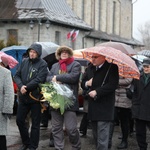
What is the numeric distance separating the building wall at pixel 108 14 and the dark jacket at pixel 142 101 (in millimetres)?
30907

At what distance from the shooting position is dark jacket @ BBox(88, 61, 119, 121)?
20.9 ft

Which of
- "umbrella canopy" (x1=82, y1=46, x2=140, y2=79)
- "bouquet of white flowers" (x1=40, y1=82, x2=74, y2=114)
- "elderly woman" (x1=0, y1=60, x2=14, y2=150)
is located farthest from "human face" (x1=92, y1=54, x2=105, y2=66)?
"elderly woman" (x1=0, y1=60, x2=14, y2=150)

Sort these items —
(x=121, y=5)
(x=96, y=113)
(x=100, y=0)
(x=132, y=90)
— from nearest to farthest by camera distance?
(x=96, y=113) → (x=132, y=90) → (x=100, y=0) → (x=121, y=5)

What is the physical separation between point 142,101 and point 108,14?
41419mm

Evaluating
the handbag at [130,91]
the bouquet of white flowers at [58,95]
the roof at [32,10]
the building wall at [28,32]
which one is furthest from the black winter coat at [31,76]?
the building wall at [28,32]

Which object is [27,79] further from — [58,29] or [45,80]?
[58,29]

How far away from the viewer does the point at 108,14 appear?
157ft

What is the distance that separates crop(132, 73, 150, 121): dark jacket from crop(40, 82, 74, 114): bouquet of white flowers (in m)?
1.20

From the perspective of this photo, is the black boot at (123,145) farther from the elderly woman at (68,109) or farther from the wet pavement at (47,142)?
the elderly woman at (68,109)

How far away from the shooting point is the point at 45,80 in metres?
7.32

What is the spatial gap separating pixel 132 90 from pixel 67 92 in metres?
1.29

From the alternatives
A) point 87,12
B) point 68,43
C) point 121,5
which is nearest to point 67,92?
point 68,43

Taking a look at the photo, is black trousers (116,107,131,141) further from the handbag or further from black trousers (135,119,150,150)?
black trousers (135,119,150,150)

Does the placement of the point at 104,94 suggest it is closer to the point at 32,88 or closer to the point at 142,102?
the point at 142,102
